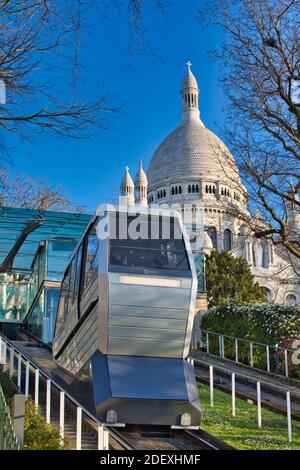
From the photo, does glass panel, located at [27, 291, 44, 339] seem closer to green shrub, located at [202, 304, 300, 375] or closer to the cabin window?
Answer: green shrub, located at [202, 304, 300, 375]

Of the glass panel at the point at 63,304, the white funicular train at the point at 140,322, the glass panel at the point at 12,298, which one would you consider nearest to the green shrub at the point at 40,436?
the white funicular train at the point at 140,322

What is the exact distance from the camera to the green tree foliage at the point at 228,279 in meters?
52.8

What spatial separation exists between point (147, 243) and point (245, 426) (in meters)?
4.32

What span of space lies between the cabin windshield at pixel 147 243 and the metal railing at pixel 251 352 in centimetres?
921

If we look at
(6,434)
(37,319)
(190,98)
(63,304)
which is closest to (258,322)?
(37,319)

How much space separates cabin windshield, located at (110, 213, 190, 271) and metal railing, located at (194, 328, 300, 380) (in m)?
9.21

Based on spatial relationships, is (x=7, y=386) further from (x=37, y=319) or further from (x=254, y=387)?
(x=37, y=319)

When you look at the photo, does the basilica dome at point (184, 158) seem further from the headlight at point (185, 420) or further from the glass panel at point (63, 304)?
the headlight at point (185, 420)

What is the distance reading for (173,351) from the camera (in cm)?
1081

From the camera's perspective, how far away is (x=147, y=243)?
1107 centimetres

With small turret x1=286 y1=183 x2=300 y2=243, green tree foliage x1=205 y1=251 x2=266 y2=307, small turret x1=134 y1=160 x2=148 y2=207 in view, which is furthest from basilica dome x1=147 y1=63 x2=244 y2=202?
small turret x1=286 y1=183 x2=300 y2=243

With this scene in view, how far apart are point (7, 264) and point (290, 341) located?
37.4 feet

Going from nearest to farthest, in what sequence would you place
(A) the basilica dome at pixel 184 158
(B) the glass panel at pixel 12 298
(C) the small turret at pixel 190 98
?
(B) the glass panel at pixel 12 298, (A) the basilica dome at pixel 184 158, (C) the small turret at pixel 190 98
